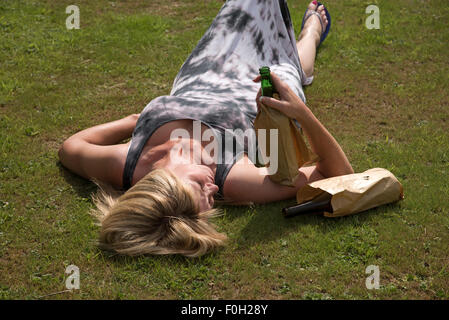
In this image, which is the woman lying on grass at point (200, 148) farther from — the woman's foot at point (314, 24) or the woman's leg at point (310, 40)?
the woman's foot at point (314, 24)

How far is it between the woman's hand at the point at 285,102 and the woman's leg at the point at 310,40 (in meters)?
2.12

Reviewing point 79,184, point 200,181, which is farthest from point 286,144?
point 79,184

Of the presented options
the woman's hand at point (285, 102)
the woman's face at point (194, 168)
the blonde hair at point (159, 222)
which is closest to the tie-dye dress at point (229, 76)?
the woman's face at point (194, 168)

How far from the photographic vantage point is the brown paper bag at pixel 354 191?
13.0 feet

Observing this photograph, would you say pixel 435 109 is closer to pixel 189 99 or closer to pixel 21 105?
pixel 189 99

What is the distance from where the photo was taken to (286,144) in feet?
13.1

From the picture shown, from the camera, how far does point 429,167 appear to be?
4602 mm

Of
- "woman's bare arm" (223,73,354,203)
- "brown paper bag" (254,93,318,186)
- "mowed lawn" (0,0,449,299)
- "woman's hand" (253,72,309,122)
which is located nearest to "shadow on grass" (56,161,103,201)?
"mowed lawn" (0,0,449,299)

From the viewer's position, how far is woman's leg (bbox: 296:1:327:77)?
19.6 feet

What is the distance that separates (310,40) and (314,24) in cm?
33

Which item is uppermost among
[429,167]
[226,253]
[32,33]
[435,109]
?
[32,33]

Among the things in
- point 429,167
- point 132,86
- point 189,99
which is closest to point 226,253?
point 189,99

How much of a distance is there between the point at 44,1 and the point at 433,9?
537cm

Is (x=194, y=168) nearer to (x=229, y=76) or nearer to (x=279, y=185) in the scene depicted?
(x=279, y=185)
